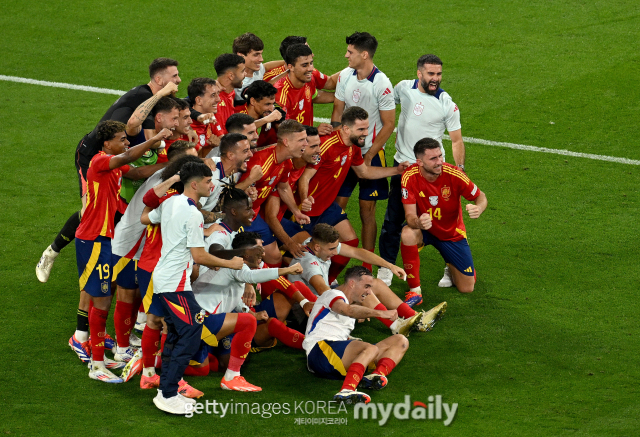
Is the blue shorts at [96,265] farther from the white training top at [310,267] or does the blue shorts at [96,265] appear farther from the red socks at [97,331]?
the white training top at [310,267]

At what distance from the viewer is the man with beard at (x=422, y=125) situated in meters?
9.29

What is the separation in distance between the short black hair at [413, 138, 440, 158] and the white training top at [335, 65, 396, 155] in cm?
75

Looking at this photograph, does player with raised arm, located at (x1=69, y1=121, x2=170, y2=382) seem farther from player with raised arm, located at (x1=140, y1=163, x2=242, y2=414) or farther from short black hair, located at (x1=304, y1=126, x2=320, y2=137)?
short black hair, located at (x1=304, y1=126, x2=320, y2=137)

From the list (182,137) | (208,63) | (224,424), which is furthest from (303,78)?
(208,63)

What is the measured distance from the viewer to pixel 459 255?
902cm

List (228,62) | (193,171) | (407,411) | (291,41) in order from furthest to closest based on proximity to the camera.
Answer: (291,41) < (228,62) < (407,411) < (193,171)

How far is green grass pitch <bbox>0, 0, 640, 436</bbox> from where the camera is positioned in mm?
6832

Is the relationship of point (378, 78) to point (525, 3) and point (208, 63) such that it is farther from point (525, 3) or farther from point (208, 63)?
point (525, 3)

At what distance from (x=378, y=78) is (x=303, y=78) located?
838 mm

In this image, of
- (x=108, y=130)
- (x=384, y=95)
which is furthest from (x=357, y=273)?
(x=384, y=95)

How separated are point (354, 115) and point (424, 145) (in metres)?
0.79

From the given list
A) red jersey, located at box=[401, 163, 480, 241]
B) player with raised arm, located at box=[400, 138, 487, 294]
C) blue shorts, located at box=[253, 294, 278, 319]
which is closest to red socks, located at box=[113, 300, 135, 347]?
blue shorts, located at box=[253, 294, 278, 319]

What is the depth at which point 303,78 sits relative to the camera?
9.60 m

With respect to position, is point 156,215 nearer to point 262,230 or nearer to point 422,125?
point 262,230
